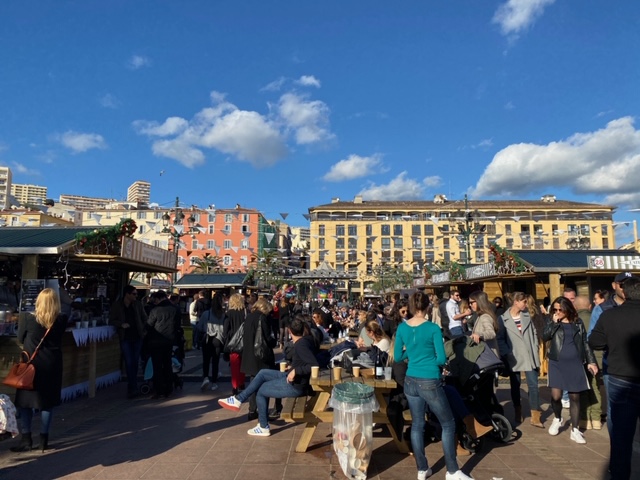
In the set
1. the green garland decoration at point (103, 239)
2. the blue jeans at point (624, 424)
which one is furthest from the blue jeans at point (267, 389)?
the green garland decoration at point (103, 239)

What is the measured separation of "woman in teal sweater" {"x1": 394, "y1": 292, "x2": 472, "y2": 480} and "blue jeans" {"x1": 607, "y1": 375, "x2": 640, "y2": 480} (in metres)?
1.10

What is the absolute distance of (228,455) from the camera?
178 inches

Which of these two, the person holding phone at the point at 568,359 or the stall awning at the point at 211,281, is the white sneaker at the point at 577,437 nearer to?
the person holding phone at the point at 568,359

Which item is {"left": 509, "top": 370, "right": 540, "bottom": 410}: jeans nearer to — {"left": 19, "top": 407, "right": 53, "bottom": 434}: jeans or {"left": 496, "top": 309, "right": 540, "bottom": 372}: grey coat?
{"left": 496, "top": 309, "right": 540, "bottom": 372}: grey coat

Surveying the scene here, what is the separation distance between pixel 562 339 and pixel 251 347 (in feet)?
12.3

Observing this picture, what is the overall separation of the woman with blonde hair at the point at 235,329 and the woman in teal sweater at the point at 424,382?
358 centimetres

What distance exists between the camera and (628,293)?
11.7ft

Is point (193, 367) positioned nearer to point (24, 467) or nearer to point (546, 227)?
point (24, 467)

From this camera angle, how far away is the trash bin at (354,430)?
3.76 metres

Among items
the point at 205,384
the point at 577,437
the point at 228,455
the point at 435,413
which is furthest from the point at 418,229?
the point at 435,413

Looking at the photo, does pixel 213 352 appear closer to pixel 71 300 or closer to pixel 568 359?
pixel 71 300

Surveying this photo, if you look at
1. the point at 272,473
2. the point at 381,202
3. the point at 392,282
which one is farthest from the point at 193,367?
the point at 381,202

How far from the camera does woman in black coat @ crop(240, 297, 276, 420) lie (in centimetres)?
592

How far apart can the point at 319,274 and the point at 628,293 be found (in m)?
16.6
